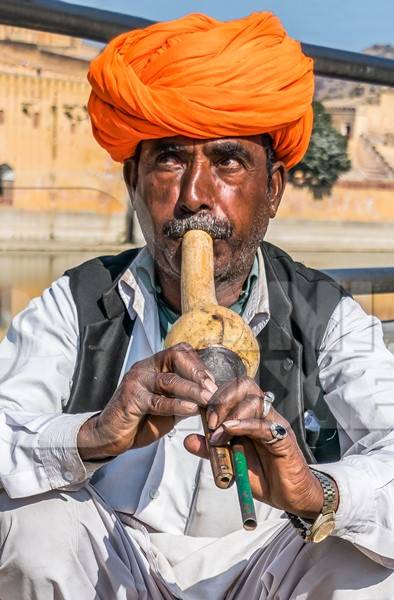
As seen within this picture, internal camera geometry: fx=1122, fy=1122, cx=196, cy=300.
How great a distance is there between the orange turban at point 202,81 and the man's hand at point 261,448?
747 millimetres

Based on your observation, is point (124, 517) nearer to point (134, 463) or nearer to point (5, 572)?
point (134, 463)

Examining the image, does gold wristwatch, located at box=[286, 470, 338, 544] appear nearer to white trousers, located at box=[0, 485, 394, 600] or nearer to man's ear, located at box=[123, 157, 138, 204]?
white trousers, located at box=[0, 485, 394, 600]

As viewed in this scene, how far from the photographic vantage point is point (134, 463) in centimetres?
221

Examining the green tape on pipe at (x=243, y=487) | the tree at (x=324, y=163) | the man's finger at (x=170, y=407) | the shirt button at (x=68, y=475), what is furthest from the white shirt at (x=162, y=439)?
the tree at (x=324, y=163)

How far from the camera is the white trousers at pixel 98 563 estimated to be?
1.87 meters

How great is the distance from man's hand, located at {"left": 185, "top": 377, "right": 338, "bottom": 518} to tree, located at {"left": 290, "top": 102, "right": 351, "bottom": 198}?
15.7 m

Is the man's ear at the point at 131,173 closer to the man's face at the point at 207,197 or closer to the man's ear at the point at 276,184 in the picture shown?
the man's face at the point at 207,197

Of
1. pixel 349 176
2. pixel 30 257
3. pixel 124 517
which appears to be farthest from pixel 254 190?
pixel 349 176

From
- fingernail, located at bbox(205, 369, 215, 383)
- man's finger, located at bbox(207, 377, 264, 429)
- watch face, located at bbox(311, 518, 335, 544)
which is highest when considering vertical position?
fingernail, located at bbox(205, 369, 215, 383)

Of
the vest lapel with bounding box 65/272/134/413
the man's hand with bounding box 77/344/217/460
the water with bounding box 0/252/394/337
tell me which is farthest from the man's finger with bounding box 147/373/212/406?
the water with bounding box 0/252/394/337

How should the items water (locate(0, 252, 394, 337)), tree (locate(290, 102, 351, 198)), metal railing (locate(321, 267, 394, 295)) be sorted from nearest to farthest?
metal railing (locate(321, 267, 394, 295)) < water (locate(0, 252, 394, 337)) < tree (locate(290, 102, 351, 198))

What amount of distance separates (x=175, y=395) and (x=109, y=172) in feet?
27.9

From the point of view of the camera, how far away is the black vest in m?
2.20

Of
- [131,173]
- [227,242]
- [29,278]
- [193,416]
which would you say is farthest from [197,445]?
[29,278]
